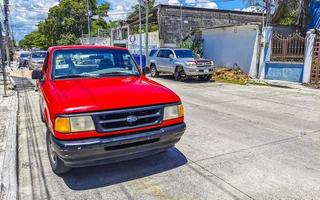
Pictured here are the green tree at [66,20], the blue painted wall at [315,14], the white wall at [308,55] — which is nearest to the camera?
the white wall at [308,55]

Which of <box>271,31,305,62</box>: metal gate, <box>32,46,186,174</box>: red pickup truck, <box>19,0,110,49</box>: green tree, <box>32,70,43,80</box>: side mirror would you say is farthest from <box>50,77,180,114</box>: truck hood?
<box>19,0,110,49</box>: green tree

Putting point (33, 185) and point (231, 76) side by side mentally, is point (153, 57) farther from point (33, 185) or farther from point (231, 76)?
point (33, 185)

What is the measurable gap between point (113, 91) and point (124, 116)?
476mm

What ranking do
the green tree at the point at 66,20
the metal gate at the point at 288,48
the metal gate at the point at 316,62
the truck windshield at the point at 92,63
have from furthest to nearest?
the green tree at the point at 66,20 → the metal gate at the point at 288,48 → the metal gate at the point at 316,62 → the truck windshield at the point at 92,63

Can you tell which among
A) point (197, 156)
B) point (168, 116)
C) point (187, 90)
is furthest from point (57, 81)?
point (187, 90)

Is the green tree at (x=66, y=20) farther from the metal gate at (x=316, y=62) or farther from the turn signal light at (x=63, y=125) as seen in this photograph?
the turn signal light at (x=63, y=125)

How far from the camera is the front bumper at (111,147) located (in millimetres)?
3657

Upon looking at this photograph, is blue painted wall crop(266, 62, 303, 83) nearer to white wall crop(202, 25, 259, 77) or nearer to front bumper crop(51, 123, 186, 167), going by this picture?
white wall crop(202, 25, 259, 77)

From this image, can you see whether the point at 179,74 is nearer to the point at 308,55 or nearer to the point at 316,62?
the point at 308,55

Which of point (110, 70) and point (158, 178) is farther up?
point (110, 70)

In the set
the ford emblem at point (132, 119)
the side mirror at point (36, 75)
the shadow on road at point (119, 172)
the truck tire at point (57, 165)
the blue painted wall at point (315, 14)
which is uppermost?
the blue painted wall at point (315, 14)

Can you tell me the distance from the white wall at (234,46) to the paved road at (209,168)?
1011 cm

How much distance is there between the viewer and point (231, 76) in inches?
692

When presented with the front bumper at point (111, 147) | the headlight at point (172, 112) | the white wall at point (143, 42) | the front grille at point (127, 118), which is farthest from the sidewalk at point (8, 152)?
the white wall at point (143, 42)
